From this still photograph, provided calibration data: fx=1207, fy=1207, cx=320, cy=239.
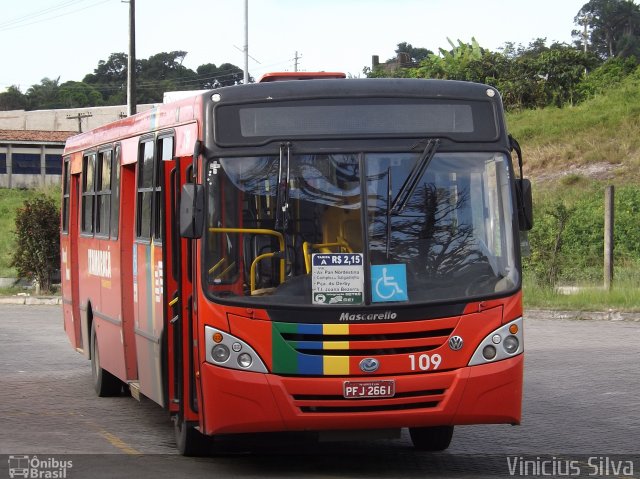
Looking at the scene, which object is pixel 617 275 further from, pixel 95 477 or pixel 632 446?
pixel 95 477

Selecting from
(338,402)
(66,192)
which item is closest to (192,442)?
(338,402)

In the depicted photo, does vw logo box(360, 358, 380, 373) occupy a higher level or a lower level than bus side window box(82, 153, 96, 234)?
lower

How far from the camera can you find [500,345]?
8.19 meters

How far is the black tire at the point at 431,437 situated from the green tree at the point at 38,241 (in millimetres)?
19086

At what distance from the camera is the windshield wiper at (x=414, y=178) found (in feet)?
26.9

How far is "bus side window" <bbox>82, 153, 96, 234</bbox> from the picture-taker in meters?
13.2

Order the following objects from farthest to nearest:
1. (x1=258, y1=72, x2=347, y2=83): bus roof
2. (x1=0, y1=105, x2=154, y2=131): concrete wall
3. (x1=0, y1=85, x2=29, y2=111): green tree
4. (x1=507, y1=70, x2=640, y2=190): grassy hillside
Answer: (x1=0, y1=85, x2=29, y2=111): green tree → (x1=0, y1=105, x2=154, y2=131): concrete wall → (x1=507, y1=70, x2=640, y2=190): grassy hillside → (x1=258, y1=72, x2=347, y2=83): bus roof

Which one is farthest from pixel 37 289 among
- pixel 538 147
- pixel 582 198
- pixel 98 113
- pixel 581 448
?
pixel 98 113

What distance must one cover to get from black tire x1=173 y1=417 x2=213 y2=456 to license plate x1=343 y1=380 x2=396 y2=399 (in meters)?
1.62

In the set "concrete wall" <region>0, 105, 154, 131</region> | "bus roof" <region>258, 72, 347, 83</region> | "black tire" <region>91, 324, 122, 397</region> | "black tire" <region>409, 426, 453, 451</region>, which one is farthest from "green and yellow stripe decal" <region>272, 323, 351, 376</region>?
"concrete wall" <region>0, 105, 154, 131</region>

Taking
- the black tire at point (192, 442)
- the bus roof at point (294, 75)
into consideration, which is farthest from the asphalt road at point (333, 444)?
the bus roof at point (294, 75)

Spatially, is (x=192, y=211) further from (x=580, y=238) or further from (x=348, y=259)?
(x=580, y=238)

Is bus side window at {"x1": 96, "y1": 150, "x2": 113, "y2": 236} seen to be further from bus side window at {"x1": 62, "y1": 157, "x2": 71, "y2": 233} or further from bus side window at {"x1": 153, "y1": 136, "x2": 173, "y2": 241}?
bus side window at {"x1": 62, "y1": 157, "x2": 71, "y2": 233}

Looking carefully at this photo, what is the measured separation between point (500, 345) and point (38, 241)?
20.6 m
